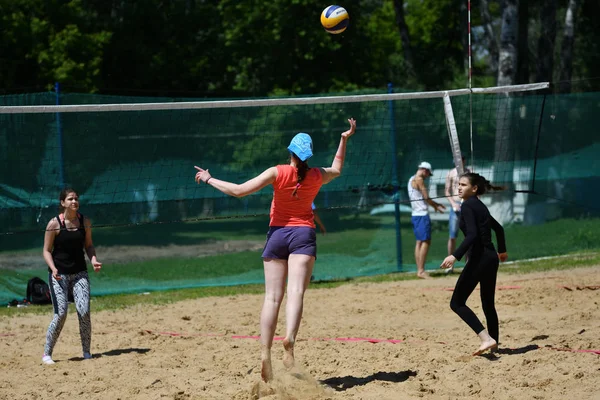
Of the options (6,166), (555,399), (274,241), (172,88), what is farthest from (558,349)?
(172,88)

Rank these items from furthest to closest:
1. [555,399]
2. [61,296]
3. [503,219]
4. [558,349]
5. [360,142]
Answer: [503,219]
[360,142]
[61,296]
[558,349]
[555,399]

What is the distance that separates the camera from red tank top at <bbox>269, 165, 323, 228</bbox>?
5.89 metres

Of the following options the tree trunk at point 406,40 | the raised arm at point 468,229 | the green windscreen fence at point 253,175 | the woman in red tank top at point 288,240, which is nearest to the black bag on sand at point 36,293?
the green windscreen fence at point 253,175

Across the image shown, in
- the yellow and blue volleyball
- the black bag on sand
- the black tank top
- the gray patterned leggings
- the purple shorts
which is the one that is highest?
the yellow and blue volleyball

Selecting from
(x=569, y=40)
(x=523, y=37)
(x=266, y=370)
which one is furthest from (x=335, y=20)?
(x=523, y=37)

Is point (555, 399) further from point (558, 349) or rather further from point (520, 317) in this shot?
point (520, 317)

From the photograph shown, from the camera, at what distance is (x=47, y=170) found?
1084cm

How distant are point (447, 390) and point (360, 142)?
7114 mm

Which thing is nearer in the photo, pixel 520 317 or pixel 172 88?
pixel 520 317

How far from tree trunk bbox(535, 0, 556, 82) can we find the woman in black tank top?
17.8m

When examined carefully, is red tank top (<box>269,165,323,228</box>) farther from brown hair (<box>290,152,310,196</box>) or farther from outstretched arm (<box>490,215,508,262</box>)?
Answer: outstretched arm (<box>490,215,508,262</box>)

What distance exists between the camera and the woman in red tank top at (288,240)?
5.82 m

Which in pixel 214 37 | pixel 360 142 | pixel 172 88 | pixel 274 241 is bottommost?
pixel 274 241

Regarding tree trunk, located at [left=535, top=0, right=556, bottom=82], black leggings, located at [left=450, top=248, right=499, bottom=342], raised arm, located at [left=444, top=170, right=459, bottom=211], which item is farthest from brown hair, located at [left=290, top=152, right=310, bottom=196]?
tree trunk, located at [left=535, top=0, right=556, bottom=82]
